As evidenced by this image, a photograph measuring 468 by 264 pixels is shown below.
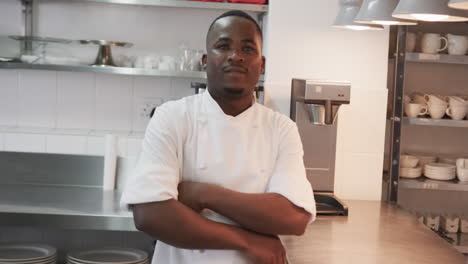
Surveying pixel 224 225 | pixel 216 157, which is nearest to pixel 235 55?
pixel 216 157

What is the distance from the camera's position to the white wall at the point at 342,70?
2877mm

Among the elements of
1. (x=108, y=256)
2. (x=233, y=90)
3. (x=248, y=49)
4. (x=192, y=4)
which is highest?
(x=192, y=4)

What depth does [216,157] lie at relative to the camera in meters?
1.60

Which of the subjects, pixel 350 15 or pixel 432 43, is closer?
pixel 350 15

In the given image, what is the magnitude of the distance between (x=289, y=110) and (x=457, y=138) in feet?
4.25

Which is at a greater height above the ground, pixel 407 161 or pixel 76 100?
pixel 76 100

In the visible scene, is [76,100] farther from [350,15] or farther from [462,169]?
[462,169]

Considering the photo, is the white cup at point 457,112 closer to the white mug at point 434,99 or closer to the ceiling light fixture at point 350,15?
the white mug at point 434,99

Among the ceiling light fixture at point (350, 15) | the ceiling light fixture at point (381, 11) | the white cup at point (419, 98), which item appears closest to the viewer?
the ceiling light fixture at point (381, 11)

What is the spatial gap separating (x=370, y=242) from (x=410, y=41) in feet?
4.89

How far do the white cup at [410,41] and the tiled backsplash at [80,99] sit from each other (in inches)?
47.3

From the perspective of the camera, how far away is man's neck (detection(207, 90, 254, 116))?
1.65 metres

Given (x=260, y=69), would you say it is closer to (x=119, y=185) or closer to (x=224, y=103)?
(x=224, y=103)

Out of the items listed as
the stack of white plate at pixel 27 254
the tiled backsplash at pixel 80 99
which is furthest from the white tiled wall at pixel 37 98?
the stack of white plate at pixel 27 254
